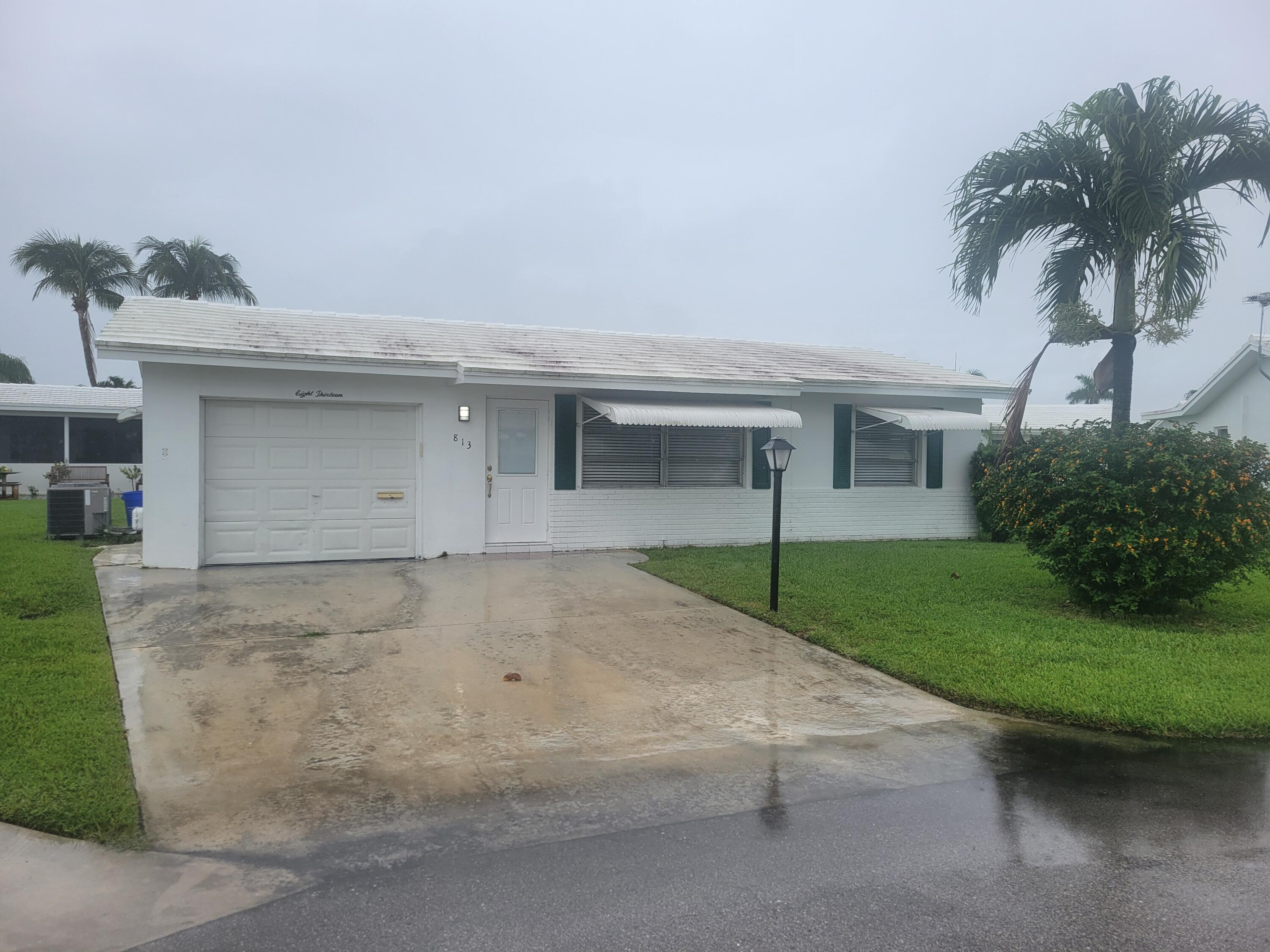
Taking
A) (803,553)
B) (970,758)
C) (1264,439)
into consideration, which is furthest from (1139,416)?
(970,758)

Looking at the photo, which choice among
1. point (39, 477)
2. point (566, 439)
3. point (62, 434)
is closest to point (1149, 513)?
point (566, 439)

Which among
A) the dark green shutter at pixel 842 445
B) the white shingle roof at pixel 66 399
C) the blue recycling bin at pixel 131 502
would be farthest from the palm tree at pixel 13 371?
the dark green shutter at pixel 842 445

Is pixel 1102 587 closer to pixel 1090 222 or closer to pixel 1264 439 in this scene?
pixel 1090 222

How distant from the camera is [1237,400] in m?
20.1

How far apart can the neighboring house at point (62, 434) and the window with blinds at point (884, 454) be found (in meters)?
18.0

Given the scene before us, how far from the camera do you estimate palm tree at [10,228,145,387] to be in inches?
1188

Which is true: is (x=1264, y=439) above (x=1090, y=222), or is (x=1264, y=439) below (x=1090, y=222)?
below

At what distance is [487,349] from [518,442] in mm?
1528

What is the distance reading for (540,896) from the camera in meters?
3.06

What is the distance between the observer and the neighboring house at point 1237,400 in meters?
19.0

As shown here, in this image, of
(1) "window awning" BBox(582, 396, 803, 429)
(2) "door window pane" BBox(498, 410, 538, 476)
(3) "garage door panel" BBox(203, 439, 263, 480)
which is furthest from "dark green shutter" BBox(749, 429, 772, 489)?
(3) "garage door panel" BBox(203, 439, 263, 480)

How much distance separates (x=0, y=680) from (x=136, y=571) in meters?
4.88

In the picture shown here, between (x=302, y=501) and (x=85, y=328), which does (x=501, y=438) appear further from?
(x=85, y=328)

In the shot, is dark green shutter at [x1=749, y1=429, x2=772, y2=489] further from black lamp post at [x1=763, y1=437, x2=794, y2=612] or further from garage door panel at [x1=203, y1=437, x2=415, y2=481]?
garage door panel at [x1=203, y1=437, x2=415, y2=481]
